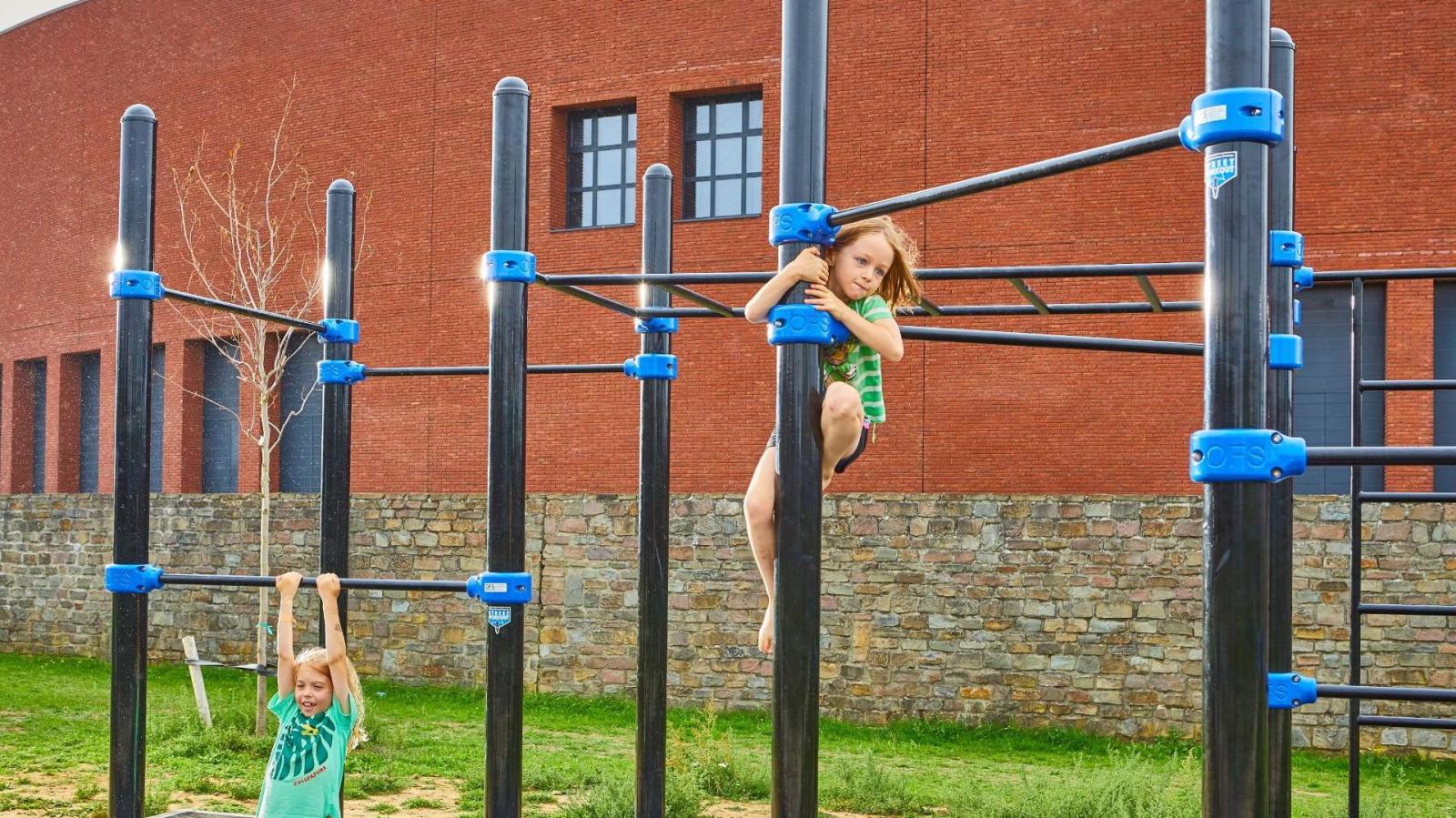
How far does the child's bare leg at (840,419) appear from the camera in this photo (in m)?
3.59

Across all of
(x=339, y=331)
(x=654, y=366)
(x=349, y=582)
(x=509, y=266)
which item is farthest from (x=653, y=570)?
(x=339, y=331)

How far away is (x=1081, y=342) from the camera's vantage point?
200 inches

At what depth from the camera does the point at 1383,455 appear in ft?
8.52

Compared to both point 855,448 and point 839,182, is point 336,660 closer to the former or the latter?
point 855,448

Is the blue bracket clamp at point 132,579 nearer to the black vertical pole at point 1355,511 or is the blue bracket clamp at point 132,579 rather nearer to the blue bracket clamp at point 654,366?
the blue bracket clamp at point 654,366

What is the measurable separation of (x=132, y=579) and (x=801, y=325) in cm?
307

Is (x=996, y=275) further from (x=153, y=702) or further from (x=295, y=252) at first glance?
(x=295, y=252)

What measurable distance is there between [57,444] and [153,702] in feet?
27.7

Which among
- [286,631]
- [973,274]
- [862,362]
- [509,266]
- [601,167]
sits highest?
[601,167]

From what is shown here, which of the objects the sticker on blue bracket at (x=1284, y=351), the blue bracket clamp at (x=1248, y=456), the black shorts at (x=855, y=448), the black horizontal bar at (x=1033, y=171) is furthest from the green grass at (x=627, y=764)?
the blue bracket clamp at (x=1248, y=456)

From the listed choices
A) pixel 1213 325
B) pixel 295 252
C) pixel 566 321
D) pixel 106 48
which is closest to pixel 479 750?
pixel 566 321

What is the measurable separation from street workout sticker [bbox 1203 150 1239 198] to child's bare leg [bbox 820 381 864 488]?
3.89 feet

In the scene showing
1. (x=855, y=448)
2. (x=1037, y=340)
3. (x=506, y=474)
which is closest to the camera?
(x=855, y=448)

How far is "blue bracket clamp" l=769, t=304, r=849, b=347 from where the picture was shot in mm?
3574
